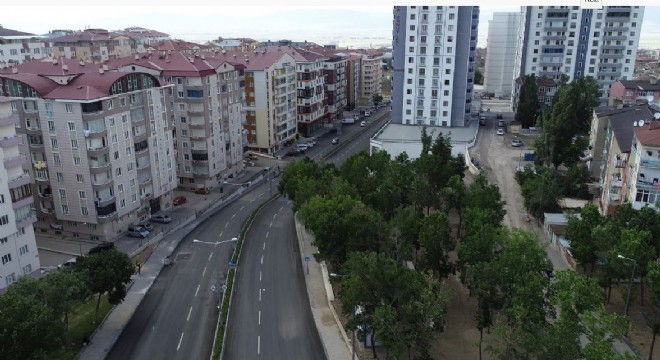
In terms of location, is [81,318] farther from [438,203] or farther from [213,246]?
[438,203]

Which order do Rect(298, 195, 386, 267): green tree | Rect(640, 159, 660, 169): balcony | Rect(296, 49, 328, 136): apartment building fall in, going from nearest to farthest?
Rect(298, 195, 386, 267): green tree < Rect(640, 159, 660, 169): balcony < Rect(296, 49, 328, 136): apartment building

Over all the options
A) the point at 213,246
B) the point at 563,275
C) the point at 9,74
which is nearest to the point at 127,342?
the point at 213,246

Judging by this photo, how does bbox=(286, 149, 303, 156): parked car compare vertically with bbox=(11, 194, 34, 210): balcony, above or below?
below

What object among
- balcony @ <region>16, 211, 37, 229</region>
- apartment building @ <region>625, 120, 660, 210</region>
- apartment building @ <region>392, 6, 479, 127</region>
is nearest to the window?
balcony @ <region>16, 211, 37, 229</region>

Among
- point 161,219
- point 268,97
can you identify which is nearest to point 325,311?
point 161,219

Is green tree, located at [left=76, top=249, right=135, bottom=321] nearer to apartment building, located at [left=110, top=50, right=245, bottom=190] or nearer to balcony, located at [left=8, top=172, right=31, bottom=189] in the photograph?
balcony, located at [left=8, top=172, right=31, bottom=189]

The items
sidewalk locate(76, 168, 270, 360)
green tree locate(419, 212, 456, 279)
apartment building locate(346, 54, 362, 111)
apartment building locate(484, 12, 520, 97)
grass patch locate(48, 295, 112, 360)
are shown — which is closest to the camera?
grass patch locate(48, 295, 112, 360)

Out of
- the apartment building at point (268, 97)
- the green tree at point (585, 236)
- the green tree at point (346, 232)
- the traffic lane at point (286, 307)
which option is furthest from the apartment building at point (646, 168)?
the apartment building at point (268, 97)
